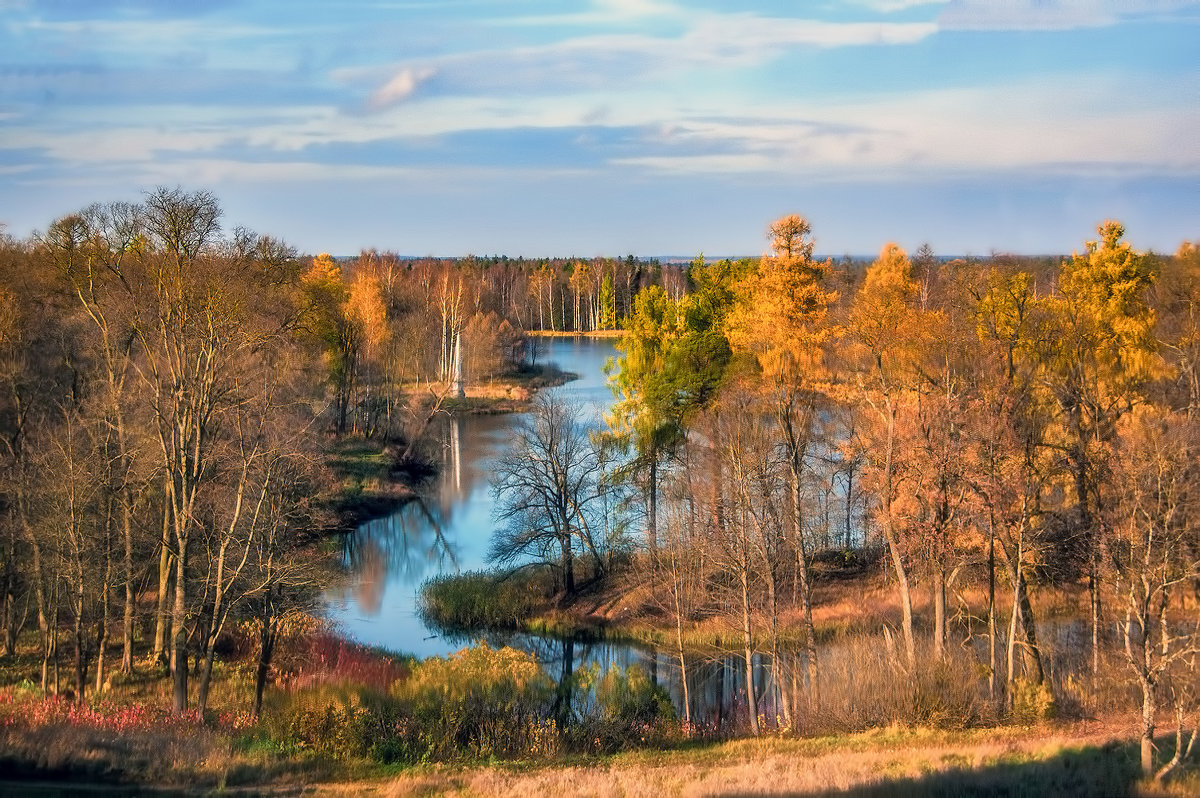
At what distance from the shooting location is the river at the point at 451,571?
85.3 feet

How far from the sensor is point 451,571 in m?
33.8

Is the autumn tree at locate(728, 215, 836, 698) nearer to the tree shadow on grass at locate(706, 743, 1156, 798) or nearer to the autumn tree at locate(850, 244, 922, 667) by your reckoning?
the autumn tree at locate(850, 244, 922, 667)

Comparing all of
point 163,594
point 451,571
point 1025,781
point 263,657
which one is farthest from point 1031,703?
point 451,571

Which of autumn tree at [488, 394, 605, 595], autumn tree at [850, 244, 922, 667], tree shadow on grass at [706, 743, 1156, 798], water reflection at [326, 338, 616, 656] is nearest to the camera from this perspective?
tree shadow on grass at [706, 743, 1156, 798]

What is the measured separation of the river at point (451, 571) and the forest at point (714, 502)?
104cm

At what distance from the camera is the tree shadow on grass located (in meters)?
12.5

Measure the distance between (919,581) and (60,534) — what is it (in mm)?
19307

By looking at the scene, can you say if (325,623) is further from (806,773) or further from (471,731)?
(806,773)

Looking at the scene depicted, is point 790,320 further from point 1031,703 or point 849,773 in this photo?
point 849,773

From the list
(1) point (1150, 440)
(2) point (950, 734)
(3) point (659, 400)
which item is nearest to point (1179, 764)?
(2) point (950, 734)

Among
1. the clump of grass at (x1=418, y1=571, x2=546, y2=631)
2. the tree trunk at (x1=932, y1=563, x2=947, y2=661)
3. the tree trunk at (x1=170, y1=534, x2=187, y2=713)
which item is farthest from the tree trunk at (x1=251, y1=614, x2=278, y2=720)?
the tree trunk at (x1=932, y1=563, x2=947, y2=661)

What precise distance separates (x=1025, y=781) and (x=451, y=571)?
23.4m

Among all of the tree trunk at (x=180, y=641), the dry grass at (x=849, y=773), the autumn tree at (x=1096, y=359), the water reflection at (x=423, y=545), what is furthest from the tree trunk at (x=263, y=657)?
the autumn tree at (x=1096, y=359)

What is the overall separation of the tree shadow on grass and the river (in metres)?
8.57
